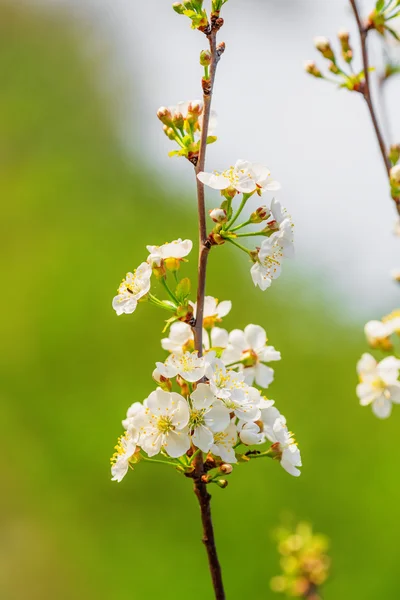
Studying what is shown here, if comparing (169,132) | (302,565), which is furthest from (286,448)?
(302,565)

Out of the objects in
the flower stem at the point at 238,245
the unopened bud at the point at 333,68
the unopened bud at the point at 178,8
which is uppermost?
the unopened bud at the point at 333,68

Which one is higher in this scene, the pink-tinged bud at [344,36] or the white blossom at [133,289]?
the pink-tinged bud at [344,36]

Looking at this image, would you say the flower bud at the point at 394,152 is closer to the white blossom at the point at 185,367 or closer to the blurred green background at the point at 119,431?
the white blossom at the point at 185,367

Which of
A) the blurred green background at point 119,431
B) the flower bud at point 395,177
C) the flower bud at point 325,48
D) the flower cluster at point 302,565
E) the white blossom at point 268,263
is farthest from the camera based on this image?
the blurred green background at point 119,431

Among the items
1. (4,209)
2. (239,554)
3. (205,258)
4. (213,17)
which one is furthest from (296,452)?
(4,209)

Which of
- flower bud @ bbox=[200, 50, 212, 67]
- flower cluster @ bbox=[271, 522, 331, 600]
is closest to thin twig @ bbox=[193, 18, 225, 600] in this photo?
flower bud @ bbox=[200, 50, 212, 67]

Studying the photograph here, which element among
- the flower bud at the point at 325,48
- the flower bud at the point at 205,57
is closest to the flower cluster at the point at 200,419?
the flower bud at the point at 205,57

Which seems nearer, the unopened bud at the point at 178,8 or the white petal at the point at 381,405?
the unopened bud at the point at 178,8
